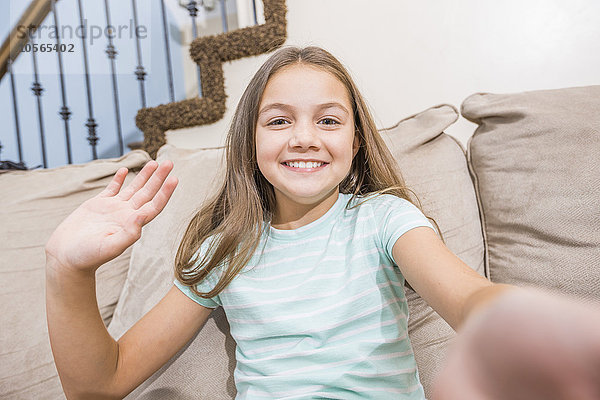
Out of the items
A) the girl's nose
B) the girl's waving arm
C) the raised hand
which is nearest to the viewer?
the girl's waving arm

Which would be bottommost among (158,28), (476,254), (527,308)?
(476,254)

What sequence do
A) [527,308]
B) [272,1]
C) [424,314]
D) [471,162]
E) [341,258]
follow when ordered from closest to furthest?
[527,308] < [341,258] < [424,314] < [471,162] < [272,1]

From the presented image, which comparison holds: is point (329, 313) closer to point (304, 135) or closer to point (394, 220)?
point (394, 220)

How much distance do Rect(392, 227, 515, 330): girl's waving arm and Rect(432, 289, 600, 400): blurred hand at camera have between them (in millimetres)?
243

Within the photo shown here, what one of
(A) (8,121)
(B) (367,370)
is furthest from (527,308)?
(A) (8,121)

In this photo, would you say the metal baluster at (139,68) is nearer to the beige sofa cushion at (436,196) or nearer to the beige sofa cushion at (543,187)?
the beige sofa cushion at (436,196)

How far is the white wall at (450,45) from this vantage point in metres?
1.33

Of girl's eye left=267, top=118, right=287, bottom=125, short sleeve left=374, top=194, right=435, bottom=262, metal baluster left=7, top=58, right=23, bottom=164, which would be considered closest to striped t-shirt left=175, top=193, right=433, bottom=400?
short sleeve left=374, top=194, right=435, bottom=262

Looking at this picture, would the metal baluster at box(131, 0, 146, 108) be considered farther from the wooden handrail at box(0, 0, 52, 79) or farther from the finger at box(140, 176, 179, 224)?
the finger at box(140, 176, 179, 224)

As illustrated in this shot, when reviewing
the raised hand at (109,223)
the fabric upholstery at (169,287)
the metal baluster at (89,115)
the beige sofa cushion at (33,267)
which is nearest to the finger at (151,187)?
the raised hand at (109,223)

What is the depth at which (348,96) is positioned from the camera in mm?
909

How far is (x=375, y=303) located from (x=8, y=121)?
267 cm

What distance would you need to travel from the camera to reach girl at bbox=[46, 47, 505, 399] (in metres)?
0.69

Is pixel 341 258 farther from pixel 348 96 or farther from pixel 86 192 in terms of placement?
pixel 86 192
